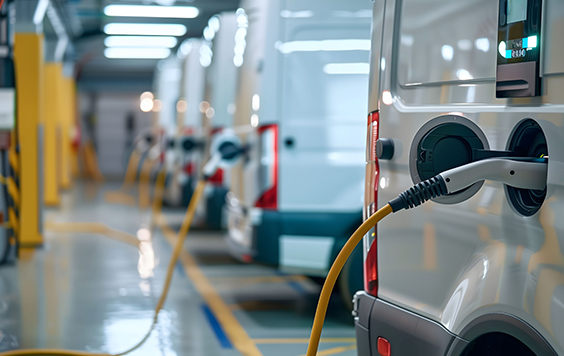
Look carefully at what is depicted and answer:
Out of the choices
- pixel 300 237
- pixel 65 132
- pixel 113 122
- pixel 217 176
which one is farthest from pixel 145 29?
pixel 300 237

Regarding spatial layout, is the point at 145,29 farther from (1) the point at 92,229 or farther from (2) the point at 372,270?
(2) the point at 372,270

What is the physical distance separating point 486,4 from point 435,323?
108cm

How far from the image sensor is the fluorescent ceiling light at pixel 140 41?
63.6 ft

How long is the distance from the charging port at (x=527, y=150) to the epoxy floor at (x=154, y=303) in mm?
2467

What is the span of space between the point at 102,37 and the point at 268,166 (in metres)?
15.7

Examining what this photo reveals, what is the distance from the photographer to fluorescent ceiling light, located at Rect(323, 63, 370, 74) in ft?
16.1

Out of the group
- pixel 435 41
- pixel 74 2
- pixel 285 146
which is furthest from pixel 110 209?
pixel 435 41

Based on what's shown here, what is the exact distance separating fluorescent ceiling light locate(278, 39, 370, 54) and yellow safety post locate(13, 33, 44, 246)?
484 cm

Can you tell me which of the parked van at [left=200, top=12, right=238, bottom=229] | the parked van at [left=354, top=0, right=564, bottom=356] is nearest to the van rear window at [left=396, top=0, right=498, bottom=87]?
the parked van at [left=354, top=0, right=564, bottom=356]

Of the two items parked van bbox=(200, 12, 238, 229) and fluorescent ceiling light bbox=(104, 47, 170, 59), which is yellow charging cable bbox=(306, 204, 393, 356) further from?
fluorescent ceiling light bbox=(104, 47, 170, 59)

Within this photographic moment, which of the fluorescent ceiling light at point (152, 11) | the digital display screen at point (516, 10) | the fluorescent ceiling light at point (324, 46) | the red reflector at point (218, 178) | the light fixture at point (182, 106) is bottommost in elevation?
the red reflector at point (218, 178)

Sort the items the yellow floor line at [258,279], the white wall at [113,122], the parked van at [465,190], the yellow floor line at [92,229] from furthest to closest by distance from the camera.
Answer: the white wall at [113,122]
the yellow floor line at [92,229]
the yellow floor line at [258,279]
the parked van at [465,190]

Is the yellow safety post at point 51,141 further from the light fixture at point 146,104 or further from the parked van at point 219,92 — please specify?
the light fixture at point 146,104

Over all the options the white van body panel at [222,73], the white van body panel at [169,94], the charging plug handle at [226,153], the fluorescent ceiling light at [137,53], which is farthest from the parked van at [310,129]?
the fluorescent ceiling light at [137,53]
